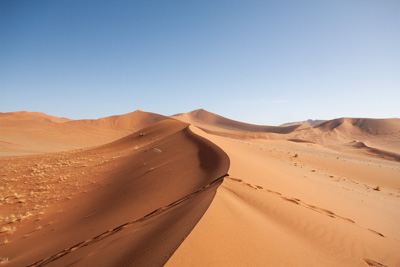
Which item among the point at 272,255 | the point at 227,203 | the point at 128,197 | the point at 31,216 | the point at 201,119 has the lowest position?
the point at 31,216

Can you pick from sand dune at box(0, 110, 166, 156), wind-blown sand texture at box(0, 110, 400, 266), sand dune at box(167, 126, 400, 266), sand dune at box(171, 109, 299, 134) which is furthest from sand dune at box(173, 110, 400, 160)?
sand dune at box(167, 126, 400, 266)

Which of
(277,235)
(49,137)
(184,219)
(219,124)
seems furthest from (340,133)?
(49,137)

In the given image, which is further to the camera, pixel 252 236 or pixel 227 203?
pixel 227 203

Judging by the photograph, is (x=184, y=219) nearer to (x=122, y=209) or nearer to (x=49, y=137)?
(x=122, y=209)

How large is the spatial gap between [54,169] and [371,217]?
15931 mm

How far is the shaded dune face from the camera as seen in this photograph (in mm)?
3223

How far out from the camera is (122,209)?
19.4 ft

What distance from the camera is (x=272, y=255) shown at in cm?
279

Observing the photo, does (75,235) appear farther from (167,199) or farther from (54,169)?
(54,169)

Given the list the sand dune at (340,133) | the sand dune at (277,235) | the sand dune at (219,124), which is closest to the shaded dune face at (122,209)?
the sand dune at (277,235)

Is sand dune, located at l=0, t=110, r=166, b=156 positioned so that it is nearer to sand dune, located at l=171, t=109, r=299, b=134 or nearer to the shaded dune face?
the shaded dune face

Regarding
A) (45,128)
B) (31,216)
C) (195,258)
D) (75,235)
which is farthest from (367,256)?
(45,128)

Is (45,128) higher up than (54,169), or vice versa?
(45,128)

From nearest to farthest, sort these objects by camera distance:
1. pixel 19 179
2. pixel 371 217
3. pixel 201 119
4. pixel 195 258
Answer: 1. pixel 195 258
2. pixel 371 217
3. pixel 19 179
4. pixel 201 119
